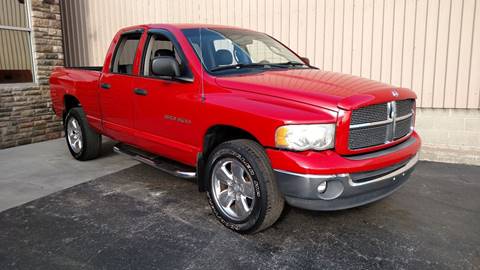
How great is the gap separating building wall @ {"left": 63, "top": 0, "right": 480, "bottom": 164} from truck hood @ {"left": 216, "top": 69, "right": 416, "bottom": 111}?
2625 millimetres

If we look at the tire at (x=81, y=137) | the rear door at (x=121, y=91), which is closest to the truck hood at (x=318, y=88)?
the rear door at (x=121, y=91)

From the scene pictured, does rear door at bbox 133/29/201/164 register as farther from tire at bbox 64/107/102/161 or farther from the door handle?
tire at bbox 64/107/102/161

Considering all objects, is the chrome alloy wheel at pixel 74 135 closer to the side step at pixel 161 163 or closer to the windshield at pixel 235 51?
the side step at pixel 161 163

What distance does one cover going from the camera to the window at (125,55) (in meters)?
4.96

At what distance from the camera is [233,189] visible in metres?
3.53

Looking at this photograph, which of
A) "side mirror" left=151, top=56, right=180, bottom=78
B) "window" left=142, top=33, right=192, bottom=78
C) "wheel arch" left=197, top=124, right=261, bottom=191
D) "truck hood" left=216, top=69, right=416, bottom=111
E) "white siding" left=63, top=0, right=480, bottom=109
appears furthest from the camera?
"white siding" left=63, top=0, right=480, bottom=109

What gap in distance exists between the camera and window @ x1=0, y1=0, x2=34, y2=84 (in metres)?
7.34

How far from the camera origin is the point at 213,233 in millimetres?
3520

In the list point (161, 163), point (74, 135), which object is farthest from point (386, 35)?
point (74, 135)

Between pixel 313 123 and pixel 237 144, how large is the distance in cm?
73

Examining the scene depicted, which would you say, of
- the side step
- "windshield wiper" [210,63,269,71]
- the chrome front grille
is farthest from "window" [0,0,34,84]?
the chrome front grille

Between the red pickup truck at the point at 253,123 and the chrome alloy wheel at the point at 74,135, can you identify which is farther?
the chrome alloy wheel at the point at 74,135

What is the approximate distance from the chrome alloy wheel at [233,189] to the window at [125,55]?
2.11m

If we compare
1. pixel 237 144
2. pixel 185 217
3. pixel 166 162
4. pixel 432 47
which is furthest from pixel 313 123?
pixel 432 47
